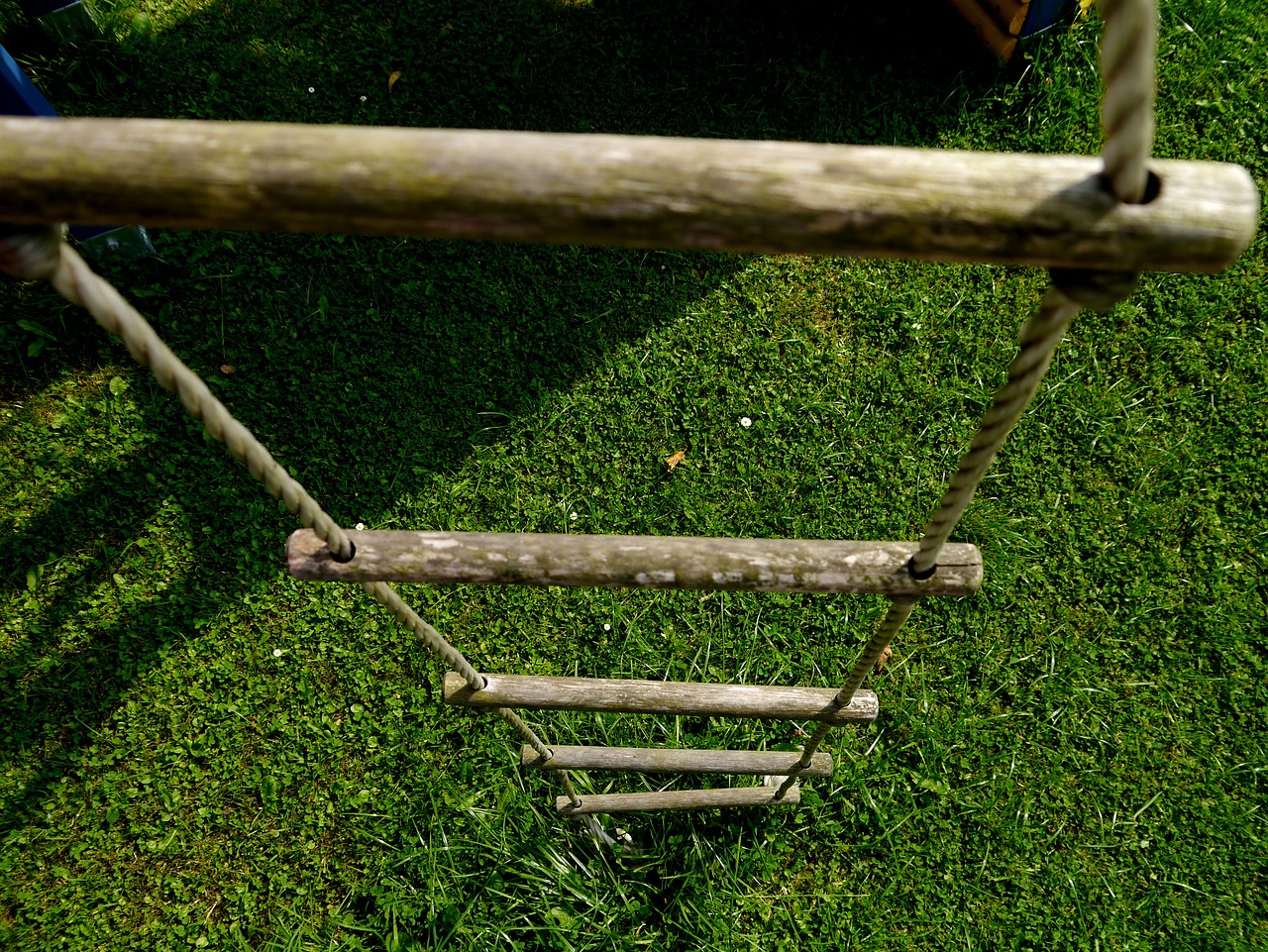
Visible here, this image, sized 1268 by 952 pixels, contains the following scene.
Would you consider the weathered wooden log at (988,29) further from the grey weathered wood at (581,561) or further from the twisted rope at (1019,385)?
the grey weathered wood at (581,561)

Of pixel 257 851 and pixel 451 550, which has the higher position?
pixel 451 550

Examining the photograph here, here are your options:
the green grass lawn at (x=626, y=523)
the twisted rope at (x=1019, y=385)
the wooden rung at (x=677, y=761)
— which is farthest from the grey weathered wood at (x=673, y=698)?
the green grass lawn at (x=626, y=523)

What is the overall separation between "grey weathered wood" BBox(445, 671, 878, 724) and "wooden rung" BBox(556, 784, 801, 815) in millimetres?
663

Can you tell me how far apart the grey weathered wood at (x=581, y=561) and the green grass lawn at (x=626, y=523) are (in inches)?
67.6

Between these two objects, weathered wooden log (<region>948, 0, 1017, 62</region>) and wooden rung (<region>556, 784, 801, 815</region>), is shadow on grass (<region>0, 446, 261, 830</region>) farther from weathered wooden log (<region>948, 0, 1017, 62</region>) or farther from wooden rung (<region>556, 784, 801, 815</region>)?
weathered wooden log (<region>948, 0, 1017, 62</region>)

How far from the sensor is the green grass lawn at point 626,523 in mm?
2848

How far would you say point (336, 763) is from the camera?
3.05 meters

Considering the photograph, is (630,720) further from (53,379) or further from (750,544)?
(53,379)

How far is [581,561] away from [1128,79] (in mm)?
1050

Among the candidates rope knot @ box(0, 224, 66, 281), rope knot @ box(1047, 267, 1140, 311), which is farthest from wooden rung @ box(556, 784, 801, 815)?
rope knot @ box(0, 224, 66, 281)

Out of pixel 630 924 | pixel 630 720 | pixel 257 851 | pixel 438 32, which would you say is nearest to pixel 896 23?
pixel 438 32

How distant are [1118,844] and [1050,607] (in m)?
0.90

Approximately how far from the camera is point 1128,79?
0.78 m

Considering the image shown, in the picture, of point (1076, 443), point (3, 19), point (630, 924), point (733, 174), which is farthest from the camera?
point (3, 19)
